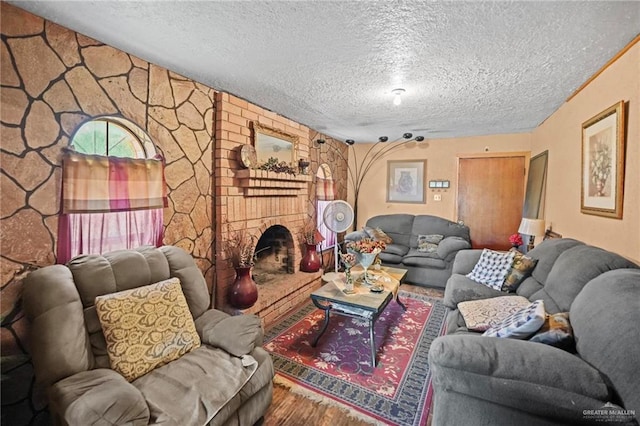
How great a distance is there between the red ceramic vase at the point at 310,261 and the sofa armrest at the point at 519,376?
2378mm

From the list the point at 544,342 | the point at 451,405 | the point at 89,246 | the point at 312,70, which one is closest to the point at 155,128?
the point at 89,246

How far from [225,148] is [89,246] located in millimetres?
1321

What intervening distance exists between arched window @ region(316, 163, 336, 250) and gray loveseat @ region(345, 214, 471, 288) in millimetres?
395

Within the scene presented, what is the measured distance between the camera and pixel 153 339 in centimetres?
150

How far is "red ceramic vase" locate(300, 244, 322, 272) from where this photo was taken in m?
3.64

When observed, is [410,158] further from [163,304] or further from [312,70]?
[163,304]

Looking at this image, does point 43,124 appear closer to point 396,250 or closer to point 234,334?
point 234,334


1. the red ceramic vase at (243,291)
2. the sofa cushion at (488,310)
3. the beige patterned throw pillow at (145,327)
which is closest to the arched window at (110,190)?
the beige patterned throw pillow at (145,327)

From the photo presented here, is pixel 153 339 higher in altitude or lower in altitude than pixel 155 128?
lower

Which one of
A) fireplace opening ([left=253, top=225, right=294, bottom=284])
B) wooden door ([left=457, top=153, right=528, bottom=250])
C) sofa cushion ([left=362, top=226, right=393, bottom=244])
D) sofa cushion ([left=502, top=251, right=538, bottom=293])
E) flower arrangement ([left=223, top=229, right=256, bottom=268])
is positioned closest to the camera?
sofa cushion ([left=502, top=251, right=538, bottom=293])

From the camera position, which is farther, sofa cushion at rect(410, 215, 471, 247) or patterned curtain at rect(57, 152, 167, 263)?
sofa cushion at rect(410, 215, 471, 247)

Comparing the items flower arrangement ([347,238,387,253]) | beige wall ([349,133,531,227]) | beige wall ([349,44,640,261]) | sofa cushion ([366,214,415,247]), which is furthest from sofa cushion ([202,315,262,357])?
beige wall ([349,133,531,227])

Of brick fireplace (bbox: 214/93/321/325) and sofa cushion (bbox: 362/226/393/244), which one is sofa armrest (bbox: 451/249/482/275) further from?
brick fireplace (bbox: 214/93/321/325)

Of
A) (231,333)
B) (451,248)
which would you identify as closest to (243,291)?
(231,333)
